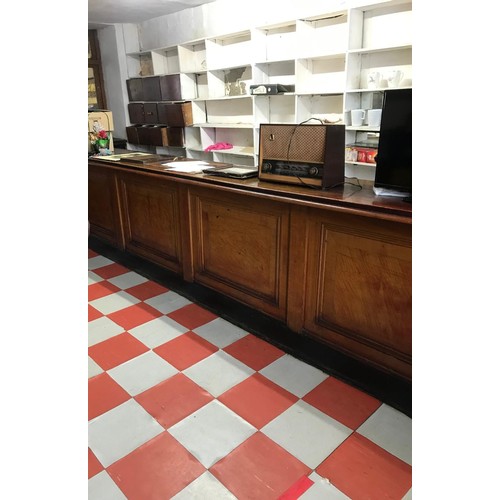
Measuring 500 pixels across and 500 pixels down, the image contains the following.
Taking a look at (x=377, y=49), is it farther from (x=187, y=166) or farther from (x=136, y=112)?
(x=136, y=112)

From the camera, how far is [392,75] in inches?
148

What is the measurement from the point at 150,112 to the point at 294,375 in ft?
18.4

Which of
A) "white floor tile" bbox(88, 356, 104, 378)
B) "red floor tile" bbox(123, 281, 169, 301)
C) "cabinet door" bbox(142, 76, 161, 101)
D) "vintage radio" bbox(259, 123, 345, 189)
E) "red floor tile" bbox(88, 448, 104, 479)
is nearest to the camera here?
"red floor tile" bbox(88, 448, 104, 479)

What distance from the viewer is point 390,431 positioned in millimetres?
1685

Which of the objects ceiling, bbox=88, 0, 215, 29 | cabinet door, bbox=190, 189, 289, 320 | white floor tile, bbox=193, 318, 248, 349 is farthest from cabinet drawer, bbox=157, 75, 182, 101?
white floor tile, bbox=193, 318, 248, 349

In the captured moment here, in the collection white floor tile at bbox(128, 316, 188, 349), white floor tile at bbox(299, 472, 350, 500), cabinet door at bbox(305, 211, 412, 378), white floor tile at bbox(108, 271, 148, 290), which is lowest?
white floor tile at bbox(299, 472, 350, 500)

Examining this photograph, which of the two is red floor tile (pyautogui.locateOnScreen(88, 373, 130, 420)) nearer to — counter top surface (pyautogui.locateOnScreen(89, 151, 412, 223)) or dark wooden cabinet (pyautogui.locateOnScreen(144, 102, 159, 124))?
counter top surface (pyautogui.locateOnScreen(89, 151, 412, 223))

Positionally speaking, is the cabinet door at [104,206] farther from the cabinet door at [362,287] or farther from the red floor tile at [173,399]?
the cabinet door at [362,287]

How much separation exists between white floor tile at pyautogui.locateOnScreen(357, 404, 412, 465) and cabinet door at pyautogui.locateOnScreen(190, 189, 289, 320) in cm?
72

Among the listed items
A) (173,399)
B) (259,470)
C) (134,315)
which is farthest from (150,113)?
(259,470)

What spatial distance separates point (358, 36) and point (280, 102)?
4.27ft

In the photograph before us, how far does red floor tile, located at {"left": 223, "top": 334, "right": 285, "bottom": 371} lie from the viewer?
217 centimetres
